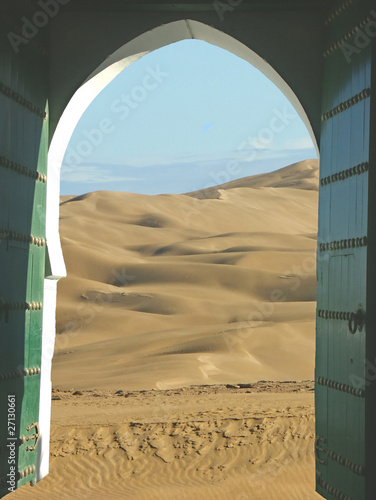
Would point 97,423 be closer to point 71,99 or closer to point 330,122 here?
point 71,99

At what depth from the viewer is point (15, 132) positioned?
654 cm

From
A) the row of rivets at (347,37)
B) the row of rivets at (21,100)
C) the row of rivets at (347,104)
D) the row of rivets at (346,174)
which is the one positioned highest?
the row of rivets at (347,37)

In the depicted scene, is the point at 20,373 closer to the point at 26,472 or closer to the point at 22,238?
the point at 26,472

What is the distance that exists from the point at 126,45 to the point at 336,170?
2391 millimetres

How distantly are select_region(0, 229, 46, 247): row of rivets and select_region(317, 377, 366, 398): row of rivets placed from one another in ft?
9.21

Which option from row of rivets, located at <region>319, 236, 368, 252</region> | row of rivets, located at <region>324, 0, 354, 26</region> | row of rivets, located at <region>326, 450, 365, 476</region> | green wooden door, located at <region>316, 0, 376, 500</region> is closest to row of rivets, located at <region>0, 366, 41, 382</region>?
green wooden door, located at <region>316, 0, 376, 500</region>

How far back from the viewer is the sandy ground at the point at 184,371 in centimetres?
917

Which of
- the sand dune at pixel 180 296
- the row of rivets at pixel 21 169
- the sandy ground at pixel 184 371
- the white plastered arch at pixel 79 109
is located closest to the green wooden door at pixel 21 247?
the row of rivets at pixel 21 169

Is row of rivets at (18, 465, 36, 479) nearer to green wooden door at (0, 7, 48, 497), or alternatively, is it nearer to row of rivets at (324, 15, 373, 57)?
green wooden door at (0, 7, 48, 497)

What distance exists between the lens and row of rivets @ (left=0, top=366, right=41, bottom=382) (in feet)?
20.9

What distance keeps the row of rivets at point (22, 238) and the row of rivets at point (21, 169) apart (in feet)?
1.77

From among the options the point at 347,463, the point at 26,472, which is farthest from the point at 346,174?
the point at 26,472

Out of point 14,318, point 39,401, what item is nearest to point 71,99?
Answer: point 14,318

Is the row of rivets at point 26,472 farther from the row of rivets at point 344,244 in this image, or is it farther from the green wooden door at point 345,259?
the row of rivets at point 344,244
